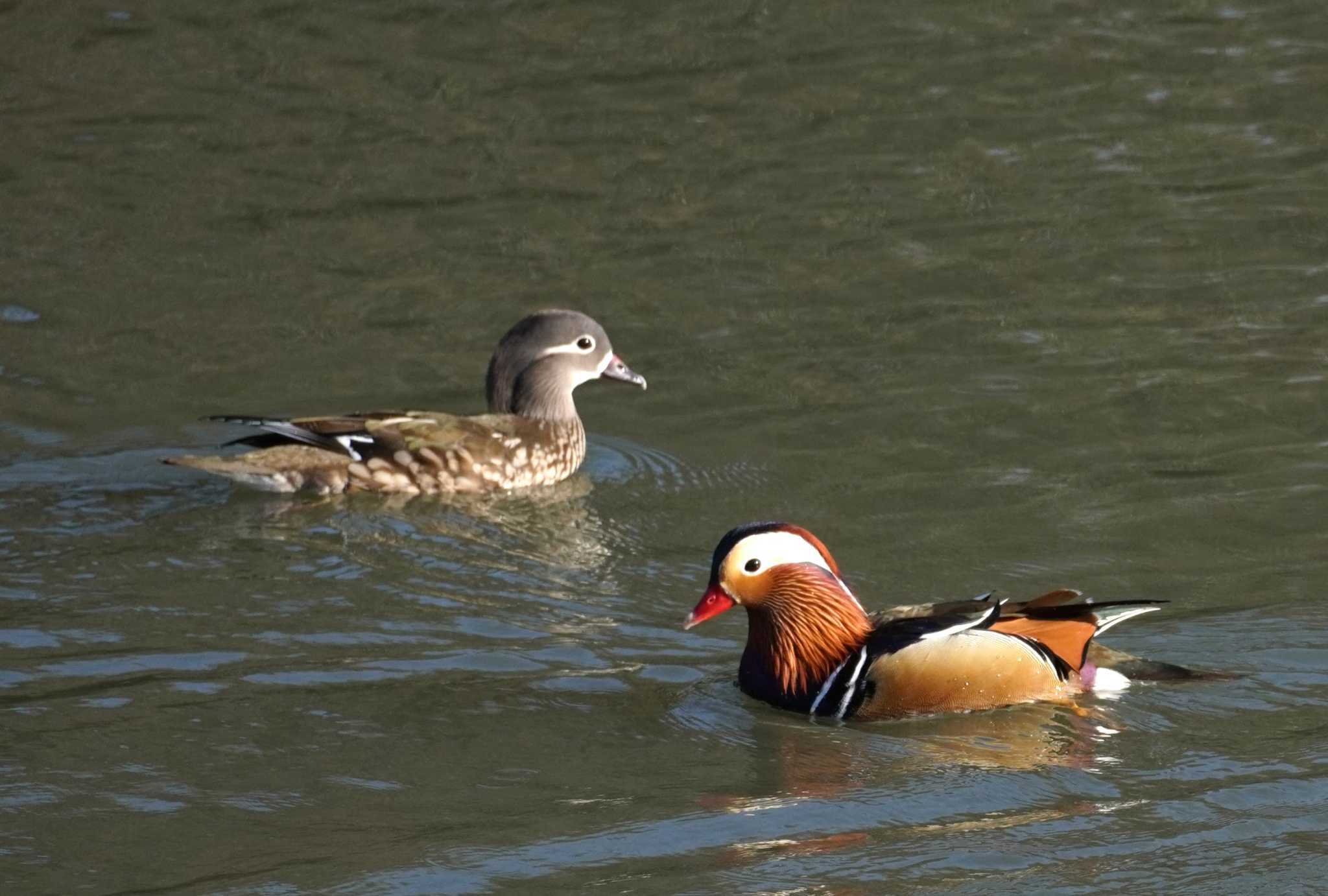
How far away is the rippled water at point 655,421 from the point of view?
6246 mm

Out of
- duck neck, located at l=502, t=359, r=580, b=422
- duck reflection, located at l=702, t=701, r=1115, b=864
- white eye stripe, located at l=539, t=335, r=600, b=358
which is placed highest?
white eye stripe, located at l=539, t=335, r=600, b=358

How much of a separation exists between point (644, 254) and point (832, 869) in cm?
767

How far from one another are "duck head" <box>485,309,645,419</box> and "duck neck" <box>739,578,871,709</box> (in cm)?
369

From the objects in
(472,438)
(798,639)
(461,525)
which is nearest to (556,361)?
(472,438)

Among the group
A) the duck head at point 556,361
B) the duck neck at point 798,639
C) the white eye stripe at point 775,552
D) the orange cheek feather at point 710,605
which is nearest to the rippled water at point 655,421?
the duck neck at point 798,639

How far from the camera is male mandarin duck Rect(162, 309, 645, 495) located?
1000 cm

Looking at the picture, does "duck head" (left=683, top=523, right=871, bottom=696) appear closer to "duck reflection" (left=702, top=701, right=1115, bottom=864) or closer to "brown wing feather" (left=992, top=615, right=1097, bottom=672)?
"duck reflection" (left=702, top=701, right=1115, bottom=864)

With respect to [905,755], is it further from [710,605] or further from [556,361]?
[556,361]

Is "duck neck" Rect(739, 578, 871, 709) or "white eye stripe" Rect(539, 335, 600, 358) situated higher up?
"white eye stripe" Rect(539, 335, 600, 358)

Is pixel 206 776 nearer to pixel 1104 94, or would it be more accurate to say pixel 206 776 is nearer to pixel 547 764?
pixel 547 764

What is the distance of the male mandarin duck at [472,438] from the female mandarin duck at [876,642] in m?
3.13

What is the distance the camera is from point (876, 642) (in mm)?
7270

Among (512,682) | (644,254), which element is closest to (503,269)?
(644,254)

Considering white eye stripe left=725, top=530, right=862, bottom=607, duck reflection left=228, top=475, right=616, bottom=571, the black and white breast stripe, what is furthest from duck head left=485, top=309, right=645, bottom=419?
the black and white breast stripe
